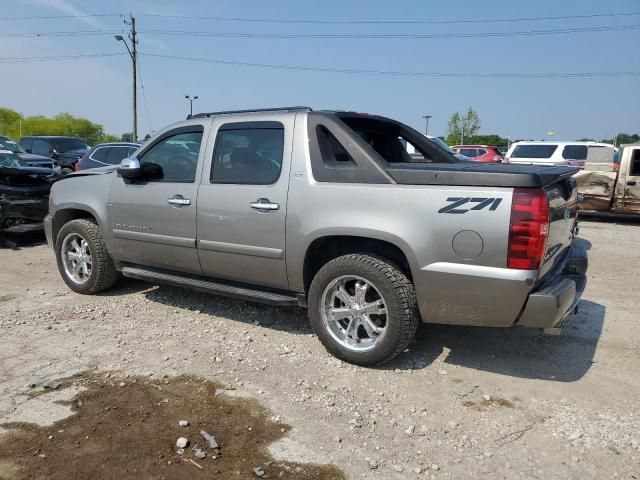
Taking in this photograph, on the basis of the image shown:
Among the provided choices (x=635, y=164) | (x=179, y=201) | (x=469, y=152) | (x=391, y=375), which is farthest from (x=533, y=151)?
(x=391, y=375)

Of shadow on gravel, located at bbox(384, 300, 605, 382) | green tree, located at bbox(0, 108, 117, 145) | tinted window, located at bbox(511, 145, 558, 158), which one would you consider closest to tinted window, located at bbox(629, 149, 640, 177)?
tinted window, located at bbox(511, 145, 558, 158)

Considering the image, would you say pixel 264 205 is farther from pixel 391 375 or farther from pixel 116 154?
pixel 116 154

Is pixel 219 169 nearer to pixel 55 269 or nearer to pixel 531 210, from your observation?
pixel 531 210

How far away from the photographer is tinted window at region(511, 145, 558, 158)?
15.8 meters

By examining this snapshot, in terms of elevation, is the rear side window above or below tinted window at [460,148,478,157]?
below

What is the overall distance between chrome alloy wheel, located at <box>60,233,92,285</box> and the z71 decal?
394cm

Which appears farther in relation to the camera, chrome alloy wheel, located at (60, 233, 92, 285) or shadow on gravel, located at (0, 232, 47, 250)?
shadow on gravel, located at (0, 232, 47, 250)

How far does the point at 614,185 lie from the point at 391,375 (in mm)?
10615

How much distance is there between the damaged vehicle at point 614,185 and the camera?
11.7 m

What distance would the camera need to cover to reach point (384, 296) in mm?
3572

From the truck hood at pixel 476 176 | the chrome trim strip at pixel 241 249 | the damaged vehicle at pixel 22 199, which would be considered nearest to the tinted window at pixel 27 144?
the damaged vehicle at pixel 22 199

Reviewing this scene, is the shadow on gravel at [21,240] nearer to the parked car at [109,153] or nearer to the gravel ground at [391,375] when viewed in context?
the parked car at [109,153]

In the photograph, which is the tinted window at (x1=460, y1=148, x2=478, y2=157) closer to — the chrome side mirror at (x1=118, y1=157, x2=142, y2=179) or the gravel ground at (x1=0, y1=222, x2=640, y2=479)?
the gravel ground at (x1=0, y1=222, x2=640, y2=479)

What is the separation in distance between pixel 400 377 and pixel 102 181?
11.7ft
